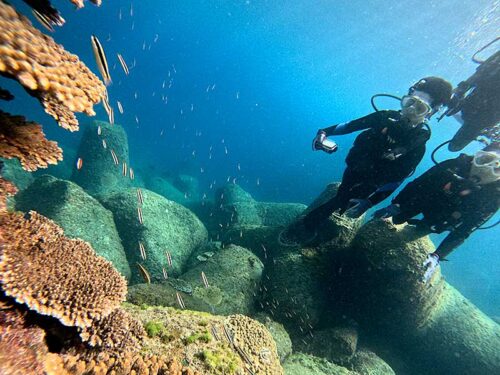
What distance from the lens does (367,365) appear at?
6.81m

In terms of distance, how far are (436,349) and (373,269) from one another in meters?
3.79

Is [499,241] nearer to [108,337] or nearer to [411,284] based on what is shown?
[411,284]

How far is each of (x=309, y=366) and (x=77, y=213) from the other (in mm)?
6766

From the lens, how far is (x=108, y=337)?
249 centimetres

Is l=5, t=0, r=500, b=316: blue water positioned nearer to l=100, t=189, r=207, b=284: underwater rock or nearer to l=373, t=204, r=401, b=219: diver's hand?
l=100, t=189, r=207, b=284: underwater rock

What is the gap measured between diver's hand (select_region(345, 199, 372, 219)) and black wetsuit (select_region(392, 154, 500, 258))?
0.80 metres

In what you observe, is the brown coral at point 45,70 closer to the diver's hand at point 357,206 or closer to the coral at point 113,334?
the coral at point 113,334

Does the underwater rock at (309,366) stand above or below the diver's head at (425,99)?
below

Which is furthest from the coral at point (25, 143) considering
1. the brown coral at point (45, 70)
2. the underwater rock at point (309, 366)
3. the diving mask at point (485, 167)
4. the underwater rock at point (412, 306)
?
the diving mask at point (485, 167)

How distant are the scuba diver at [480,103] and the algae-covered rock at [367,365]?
6.07 metres

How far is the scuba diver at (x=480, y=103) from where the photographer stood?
6.22 metres

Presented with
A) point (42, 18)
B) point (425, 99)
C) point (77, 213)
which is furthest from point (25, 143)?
point (425, 99)

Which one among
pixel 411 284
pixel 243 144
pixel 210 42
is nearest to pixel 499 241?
pixel 243 144

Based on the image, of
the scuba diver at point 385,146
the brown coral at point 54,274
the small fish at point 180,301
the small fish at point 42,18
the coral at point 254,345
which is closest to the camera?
the small fish at point 42,18
